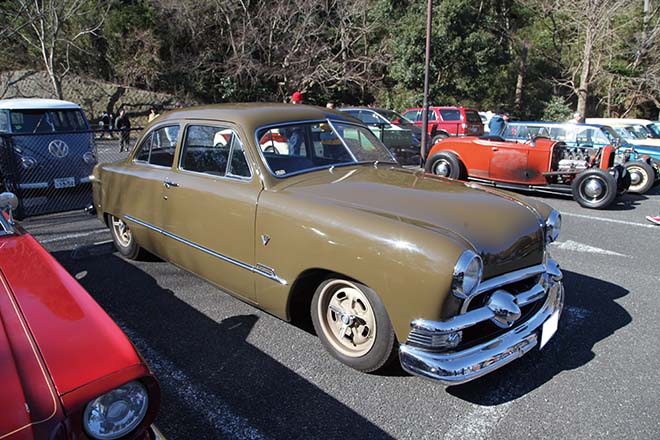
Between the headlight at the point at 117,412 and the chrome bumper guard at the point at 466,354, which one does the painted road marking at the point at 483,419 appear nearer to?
the chrome bumper guard at the point at 466,354

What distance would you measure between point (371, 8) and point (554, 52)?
11.4 meters

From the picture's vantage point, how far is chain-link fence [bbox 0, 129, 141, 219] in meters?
6.86

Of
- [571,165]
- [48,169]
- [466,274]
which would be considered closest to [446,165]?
[571,165]

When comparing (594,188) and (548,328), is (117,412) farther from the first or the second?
(594,188)

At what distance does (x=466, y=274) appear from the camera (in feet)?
8.15

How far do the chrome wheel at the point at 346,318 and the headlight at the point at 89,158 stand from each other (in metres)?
6.41

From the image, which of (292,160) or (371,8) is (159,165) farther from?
(371,8)

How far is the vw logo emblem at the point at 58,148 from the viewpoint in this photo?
7414 millimetres

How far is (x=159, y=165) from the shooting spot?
439cm

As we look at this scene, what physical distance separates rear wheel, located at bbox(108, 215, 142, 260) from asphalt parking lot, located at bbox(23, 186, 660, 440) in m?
0.42

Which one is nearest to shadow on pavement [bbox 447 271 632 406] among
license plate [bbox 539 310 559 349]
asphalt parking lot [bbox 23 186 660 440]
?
asphalt parking lot [bbox 23 186 660 440]

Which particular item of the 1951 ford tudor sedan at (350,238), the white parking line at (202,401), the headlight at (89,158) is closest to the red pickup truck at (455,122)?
the headlight at (89,158)

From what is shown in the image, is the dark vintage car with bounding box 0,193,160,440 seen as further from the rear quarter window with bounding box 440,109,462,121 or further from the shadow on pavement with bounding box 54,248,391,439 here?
the rear quarter window with bounding box 440,109,462,121

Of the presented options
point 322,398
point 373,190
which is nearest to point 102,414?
point 322,398
